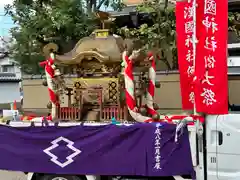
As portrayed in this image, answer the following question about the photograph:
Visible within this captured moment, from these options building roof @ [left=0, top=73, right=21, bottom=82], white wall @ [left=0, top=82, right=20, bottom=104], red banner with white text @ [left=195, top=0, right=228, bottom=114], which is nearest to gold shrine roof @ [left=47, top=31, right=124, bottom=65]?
red banner with white text @ [left=195, top=0, right=228, bottom=114]

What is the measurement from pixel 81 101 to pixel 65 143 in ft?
3.42

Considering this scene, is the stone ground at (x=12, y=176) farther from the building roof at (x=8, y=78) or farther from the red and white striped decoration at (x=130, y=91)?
the building roof at (x=8, y=78)

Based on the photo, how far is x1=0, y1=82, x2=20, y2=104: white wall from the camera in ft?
88.5

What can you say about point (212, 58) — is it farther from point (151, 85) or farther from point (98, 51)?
point (98, 51)

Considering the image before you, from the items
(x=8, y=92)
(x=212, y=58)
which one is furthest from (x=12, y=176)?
(x=8, y=92)

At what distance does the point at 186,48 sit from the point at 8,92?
23018 mm

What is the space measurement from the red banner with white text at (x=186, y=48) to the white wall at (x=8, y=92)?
22.4m

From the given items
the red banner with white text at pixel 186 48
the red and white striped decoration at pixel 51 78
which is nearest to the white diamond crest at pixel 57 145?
the red and white striped decoration at pixel 51 78

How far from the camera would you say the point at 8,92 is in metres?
27.2

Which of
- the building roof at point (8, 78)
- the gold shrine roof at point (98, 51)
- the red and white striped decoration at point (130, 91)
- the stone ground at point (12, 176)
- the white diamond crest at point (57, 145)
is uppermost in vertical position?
the building roof at point (8, 78)

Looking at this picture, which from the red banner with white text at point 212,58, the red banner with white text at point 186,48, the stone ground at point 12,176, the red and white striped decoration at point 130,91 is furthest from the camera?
the stone ground at point 12,176

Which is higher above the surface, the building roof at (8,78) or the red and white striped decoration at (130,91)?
the building roof at (8,78)

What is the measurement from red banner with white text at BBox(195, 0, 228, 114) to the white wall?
2293cm

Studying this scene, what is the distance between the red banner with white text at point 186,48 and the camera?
5.74 meters
